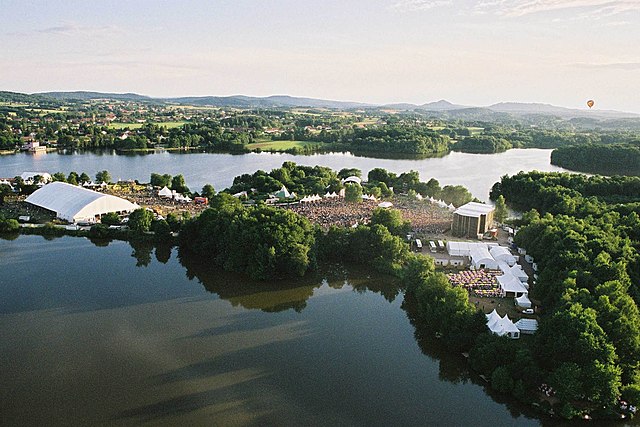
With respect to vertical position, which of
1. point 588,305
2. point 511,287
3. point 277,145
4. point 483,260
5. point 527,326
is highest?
point 277,145

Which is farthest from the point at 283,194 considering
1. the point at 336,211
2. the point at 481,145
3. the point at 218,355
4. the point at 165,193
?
the point at 481,145

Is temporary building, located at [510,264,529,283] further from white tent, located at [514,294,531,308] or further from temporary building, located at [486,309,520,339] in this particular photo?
temporary building, located at [486,309,520,339]

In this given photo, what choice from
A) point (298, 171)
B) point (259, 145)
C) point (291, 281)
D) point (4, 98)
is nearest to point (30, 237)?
point (291, 281)

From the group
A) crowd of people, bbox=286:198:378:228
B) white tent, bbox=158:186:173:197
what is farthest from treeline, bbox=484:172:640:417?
white tent, bbox=158:186:173:197

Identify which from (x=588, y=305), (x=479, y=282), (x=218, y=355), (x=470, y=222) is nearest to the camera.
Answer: (x=588, y=305)

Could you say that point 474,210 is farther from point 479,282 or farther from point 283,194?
point 283,194

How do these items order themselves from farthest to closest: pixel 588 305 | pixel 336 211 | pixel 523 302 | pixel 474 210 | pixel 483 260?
1. pixel 336 211
2. pixel 474 210
3. pixel 483 260
4. pixel 523 302
5. pixel 588 305
